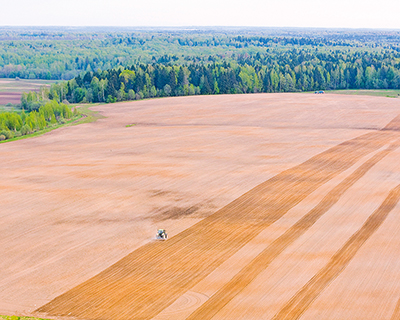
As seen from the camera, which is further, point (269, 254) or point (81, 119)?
point (81, 119)

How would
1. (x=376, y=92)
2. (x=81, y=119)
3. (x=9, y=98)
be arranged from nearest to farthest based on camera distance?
(x=81, y=119), (x=9, y=98), (x=376, y=92)

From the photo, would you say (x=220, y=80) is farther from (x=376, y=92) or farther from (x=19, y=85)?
(x=19, y=85)

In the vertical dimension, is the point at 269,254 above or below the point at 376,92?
above

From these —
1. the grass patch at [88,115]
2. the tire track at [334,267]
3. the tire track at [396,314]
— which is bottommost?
the grass patch at [88,115]

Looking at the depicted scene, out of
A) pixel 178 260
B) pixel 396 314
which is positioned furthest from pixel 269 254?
pixel 396 314

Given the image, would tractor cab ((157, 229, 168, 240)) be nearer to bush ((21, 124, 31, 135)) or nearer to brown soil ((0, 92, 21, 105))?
bush ((21, 124, 31, 135))

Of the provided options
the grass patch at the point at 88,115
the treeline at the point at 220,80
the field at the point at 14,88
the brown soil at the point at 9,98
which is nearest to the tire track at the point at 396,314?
the grass patch at the point at 88,115

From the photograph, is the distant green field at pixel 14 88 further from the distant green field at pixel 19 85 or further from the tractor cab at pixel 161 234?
the tractor cab at pixel 161 234
